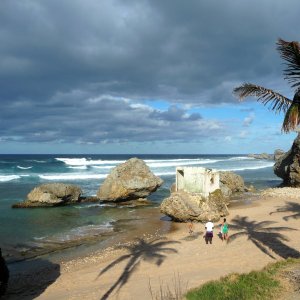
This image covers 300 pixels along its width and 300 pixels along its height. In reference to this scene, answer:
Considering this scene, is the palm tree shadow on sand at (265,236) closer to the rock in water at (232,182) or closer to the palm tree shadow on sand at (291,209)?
the palm tree shadow on sand at (291,209)

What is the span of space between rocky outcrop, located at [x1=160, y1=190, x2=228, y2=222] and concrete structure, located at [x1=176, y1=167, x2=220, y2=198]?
30.2 inches

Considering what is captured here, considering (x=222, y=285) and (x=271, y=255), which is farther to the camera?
(x=271, y=255)

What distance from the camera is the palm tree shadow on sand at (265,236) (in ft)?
56.3

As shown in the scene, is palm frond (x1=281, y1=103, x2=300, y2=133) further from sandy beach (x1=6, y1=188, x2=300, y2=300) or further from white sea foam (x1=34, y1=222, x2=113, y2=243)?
white sea foam (x1=34, y1=222, x2=113, y2=243)

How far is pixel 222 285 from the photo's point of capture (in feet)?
37.2

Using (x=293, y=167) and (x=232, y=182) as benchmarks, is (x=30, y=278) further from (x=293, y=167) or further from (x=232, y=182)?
(x=293, y=167)

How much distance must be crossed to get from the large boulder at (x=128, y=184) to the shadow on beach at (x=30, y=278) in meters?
16.9

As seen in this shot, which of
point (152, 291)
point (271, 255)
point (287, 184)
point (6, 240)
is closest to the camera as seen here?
point (152, 291)

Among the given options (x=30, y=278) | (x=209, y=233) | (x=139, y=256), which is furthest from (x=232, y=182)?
(x=30, y=278)

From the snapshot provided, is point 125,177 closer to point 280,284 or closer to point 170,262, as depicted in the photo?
point 170,262

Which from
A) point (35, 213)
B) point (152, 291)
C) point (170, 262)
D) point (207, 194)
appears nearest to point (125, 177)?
point (35, 213)

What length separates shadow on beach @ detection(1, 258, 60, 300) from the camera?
47.9 ft

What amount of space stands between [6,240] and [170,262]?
34.9 feet

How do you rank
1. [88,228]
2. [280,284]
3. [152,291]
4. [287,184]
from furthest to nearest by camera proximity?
[287,184] < [88,228] < [152,291] < [280,284]
